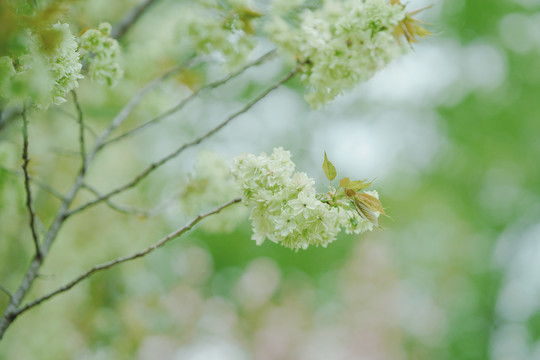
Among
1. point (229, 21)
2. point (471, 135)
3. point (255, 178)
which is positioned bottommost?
point (471, 135)

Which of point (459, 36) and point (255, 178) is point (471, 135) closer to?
point (459, 36)

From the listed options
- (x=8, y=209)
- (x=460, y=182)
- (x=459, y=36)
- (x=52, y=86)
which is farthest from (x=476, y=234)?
(x=52, y=86)

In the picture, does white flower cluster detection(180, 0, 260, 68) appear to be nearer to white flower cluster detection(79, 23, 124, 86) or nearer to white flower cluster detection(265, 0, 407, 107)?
white flower cluster detection(265, 0, 407, 107)

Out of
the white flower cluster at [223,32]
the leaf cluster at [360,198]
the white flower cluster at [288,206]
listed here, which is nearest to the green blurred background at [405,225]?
the white flower cluster at [223,32]

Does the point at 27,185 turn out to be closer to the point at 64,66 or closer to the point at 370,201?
the point at 64,66

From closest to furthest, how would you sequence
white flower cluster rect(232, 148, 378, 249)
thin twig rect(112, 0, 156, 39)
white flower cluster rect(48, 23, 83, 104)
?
white flower cluster rect(48, 23, 83, 104)
white flower cluster rect(232, 148, 378, 249)
thin twig rect(112, 0, 156, 39)

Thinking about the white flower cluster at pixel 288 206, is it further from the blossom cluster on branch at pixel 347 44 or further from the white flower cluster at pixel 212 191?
the white flower cluster at pixel 212 191

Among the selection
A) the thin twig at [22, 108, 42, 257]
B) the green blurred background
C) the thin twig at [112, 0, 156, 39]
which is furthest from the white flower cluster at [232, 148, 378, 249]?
the green blurred background
